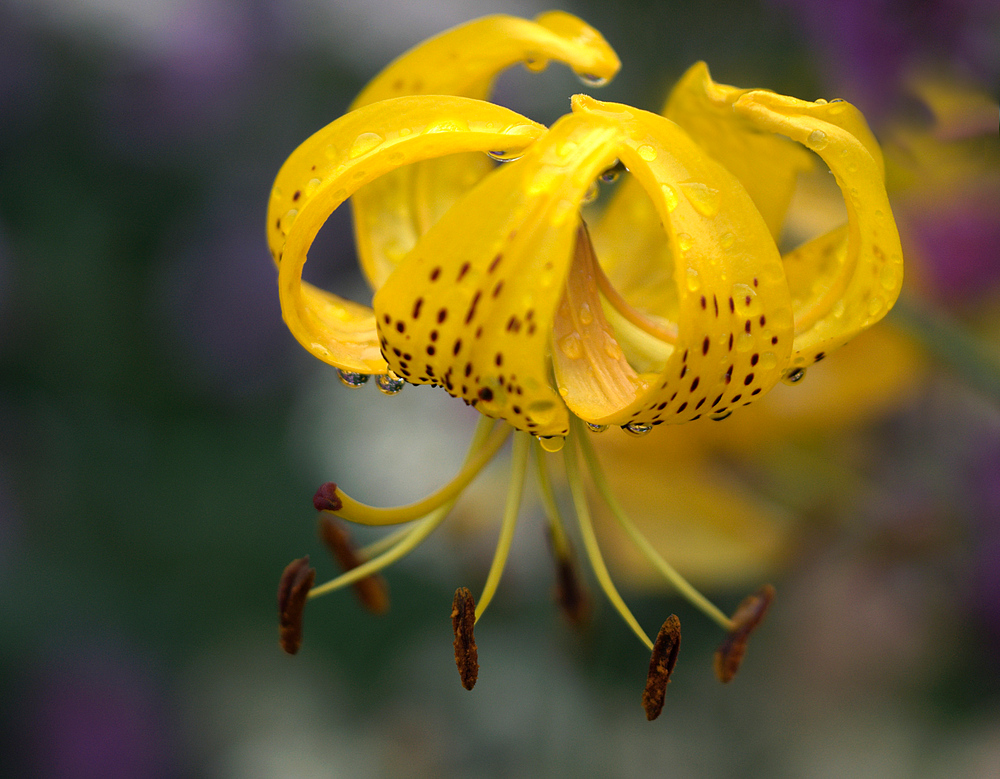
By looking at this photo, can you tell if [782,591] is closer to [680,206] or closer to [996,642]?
[996,642]

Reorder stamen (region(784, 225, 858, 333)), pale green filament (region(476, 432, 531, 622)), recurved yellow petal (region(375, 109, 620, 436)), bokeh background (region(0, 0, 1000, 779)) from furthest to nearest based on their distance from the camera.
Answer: bokeh background (region(0, 0, 1000, 779)), pale green filament (region(476, 432, 531, 622)), stamen (region(784, 225, 858, 333)), recurved yellow petal (region(375, 109, 620, 436))

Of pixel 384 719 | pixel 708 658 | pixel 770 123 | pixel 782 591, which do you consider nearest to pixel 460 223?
pixel 770 123

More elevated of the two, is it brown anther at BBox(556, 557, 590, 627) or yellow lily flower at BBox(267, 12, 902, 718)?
yellow lily flower at BBox(267, 12, 902, 718)

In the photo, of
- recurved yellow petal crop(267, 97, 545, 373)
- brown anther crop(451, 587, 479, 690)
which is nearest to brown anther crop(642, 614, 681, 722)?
brown anther crop(451, 587, 479, 690)

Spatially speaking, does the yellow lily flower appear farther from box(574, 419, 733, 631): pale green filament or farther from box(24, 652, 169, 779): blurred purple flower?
box(24, 652, 169, 779): blurred purple flower

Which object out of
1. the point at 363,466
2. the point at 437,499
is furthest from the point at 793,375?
the point at 363,466

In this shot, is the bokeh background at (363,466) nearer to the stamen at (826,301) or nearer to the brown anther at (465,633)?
the stamen at (826,301)

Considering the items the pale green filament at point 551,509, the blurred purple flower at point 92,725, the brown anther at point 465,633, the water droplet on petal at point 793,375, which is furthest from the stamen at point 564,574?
the blurred purple flower at point 92,725
